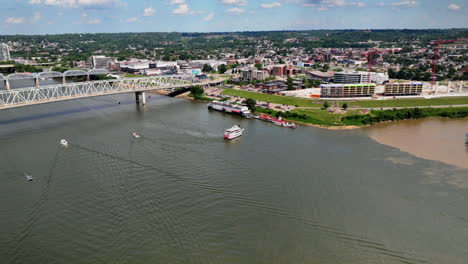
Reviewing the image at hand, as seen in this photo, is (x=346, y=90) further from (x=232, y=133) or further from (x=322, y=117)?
(x=232, y=133)

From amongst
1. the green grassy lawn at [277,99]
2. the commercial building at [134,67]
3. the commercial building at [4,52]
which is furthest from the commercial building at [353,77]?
the commercial building at [4,52]

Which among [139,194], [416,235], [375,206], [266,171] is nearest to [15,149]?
[139,194]

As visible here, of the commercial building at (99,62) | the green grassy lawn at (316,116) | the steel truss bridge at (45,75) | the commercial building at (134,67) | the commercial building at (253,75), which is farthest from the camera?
the commercial building at (99,62)

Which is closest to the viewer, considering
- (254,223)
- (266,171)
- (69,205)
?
(254,223)

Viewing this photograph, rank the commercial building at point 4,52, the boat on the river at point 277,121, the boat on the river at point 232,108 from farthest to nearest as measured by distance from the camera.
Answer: the commercial building at point 4,52 → the boat on the river at point 232,108 → the boat on the river at point 277,121

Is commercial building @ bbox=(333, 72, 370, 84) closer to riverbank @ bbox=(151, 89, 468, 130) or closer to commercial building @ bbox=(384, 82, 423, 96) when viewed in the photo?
commercial building @ bbox=(384, 82, 423, 96)

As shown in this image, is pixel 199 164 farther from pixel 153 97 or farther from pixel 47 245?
pixel 153 97

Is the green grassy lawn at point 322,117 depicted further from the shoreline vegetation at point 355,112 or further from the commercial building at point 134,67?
the commercial building at point 134,67
